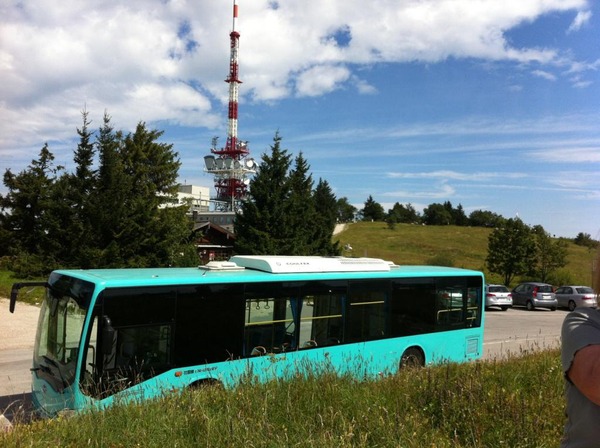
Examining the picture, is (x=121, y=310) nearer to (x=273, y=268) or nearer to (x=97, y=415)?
(x=97, y=415)

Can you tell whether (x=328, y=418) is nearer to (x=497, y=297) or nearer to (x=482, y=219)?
(x=497, y=297)

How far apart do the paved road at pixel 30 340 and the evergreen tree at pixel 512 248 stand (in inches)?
674

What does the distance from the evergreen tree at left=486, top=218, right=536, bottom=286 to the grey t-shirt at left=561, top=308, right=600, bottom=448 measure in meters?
42.4

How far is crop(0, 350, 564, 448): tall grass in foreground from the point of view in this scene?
3.95 metres

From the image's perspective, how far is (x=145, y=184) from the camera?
3388cm

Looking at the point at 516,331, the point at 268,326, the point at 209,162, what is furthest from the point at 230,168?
the point at 268,326

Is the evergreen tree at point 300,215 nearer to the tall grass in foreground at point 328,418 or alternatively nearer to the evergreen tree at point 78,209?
the evergreen tree at point 78,209

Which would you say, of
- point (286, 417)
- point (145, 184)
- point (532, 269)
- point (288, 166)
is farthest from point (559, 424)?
point (532, 269)

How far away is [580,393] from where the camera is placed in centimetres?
193

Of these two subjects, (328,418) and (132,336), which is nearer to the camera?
(328,418)

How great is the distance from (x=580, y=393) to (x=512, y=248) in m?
43.0

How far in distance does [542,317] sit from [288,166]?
17.2 m

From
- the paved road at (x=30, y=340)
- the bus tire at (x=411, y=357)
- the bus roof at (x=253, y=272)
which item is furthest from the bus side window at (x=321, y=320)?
the paved road at (x=30, y=340)

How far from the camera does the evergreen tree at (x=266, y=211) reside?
2900 cm
